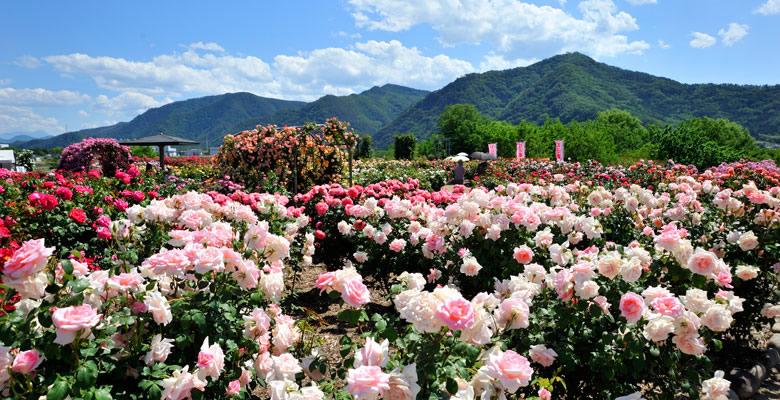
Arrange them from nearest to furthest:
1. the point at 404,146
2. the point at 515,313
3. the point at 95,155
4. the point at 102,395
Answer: the point at 102,395
the point at 515,313
the point at 95,155
the point at 404,146

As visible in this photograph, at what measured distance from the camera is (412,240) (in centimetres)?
379

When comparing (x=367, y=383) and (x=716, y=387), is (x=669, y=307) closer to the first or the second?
(x=716, y=387)

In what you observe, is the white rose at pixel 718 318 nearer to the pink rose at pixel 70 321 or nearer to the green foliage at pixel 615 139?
the pink rose at pixel 70 321

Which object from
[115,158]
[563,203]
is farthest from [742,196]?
[115,158]

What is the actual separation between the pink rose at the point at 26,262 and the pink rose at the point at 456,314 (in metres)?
1.30

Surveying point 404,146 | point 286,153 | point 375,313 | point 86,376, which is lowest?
point 375,313

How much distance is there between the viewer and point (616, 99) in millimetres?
125062

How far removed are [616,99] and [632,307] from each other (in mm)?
143314

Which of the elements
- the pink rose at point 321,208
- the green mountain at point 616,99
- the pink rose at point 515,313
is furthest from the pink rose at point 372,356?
the green mountain at point 616,99

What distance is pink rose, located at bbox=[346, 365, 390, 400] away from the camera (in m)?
1.13

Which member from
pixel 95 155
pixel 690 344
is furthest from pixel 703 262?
pixel 95 155

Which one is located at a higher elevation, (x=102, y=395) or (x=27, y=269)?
(x=27, y=269)

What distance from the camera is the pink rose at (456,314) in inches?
49.7

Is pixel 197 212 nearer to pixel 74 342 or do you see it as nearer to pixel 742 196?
pixel 74 342
